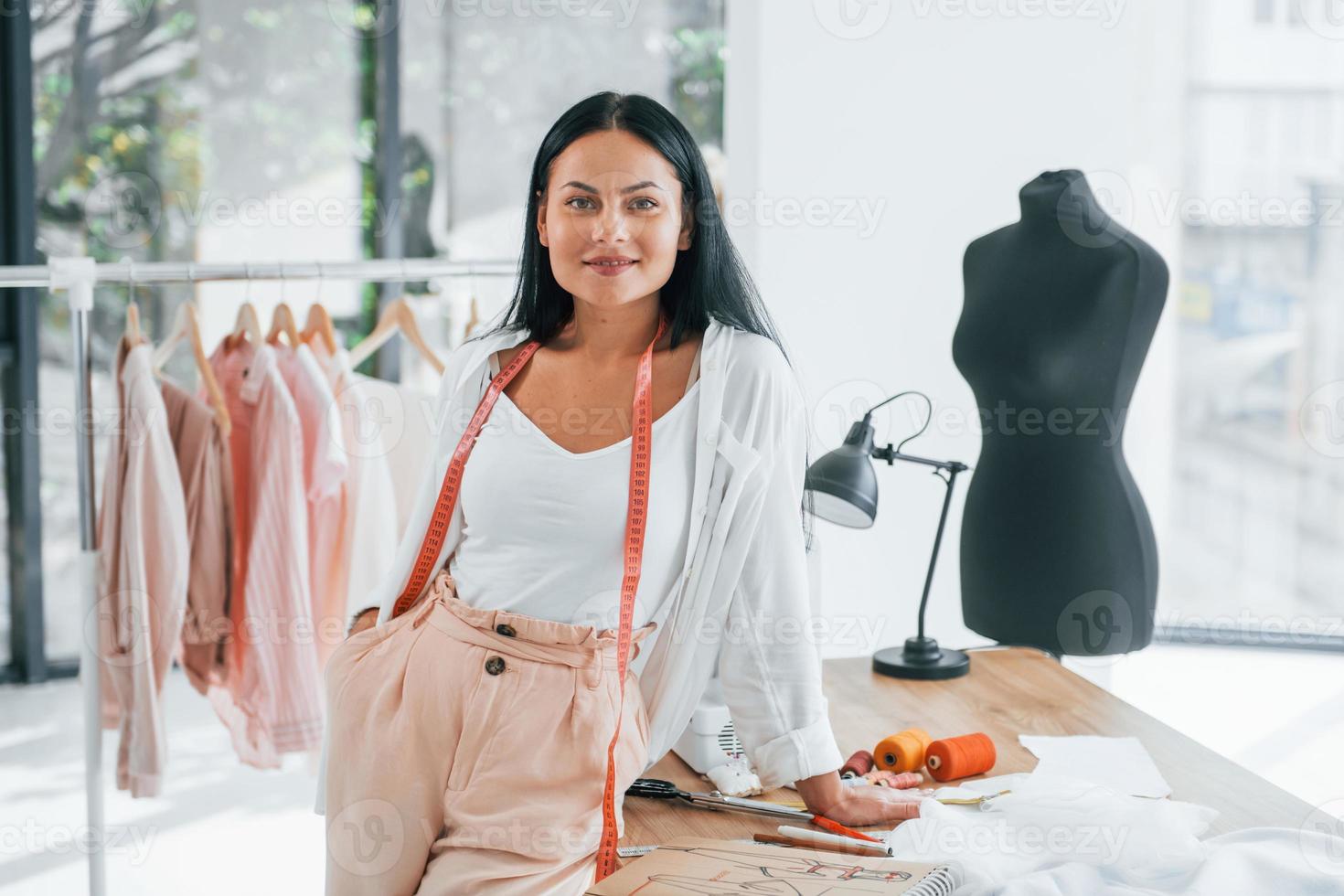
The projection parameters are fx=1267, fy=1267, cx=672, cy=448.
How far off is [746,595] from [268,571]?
4.18 feet

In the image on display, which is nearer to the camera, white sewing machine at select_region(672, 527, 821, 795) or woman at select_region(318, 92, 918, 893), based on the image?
woman at select_region(318, 92, 918, 893)

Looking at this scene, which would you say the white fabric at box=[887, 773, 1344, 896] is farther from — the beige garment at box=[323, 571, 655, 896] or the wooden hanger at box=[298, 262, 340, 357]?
the wooden hanger at box=[298, 262, 340, 357]

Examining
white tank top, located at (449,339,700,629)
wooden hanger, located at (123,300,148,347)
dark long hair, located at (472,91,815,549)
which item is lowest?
white tank top, located at (449,339,700,629)

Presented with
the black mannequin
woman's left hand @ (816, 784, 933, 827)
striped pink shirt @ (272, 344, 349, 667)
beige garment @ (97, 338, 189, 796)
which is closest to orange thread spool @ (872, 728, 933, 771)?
woman's left hand @ (816, 784, 933, 827)

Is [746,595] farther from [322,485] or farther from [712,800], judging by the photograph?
[322,485]

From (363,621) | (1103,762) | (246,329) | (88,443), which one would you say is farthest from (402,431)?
(1103,762)

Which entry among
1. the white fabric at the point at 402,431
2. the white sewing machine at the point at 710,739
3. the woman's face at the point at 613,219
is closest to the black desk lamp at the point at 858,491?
the white sewing machine at the point at 710,739

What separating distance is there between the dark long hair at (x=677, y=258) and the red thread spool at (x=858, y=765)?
332 millimetres

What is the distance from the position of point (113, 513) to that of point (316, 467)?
1.27 ft

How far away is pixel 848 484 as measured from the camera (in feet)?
6.45

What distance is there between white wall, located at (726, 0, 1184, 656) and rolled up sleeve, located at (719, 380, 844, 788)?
1260mm

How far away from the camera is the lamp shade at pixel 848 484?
1.97m

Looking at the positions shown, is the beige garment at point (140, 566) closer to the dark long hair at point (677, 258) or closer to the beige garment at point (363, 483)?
the beige garment at point (363, 483)

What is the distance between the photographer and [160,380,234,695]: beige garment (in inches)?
98.2
